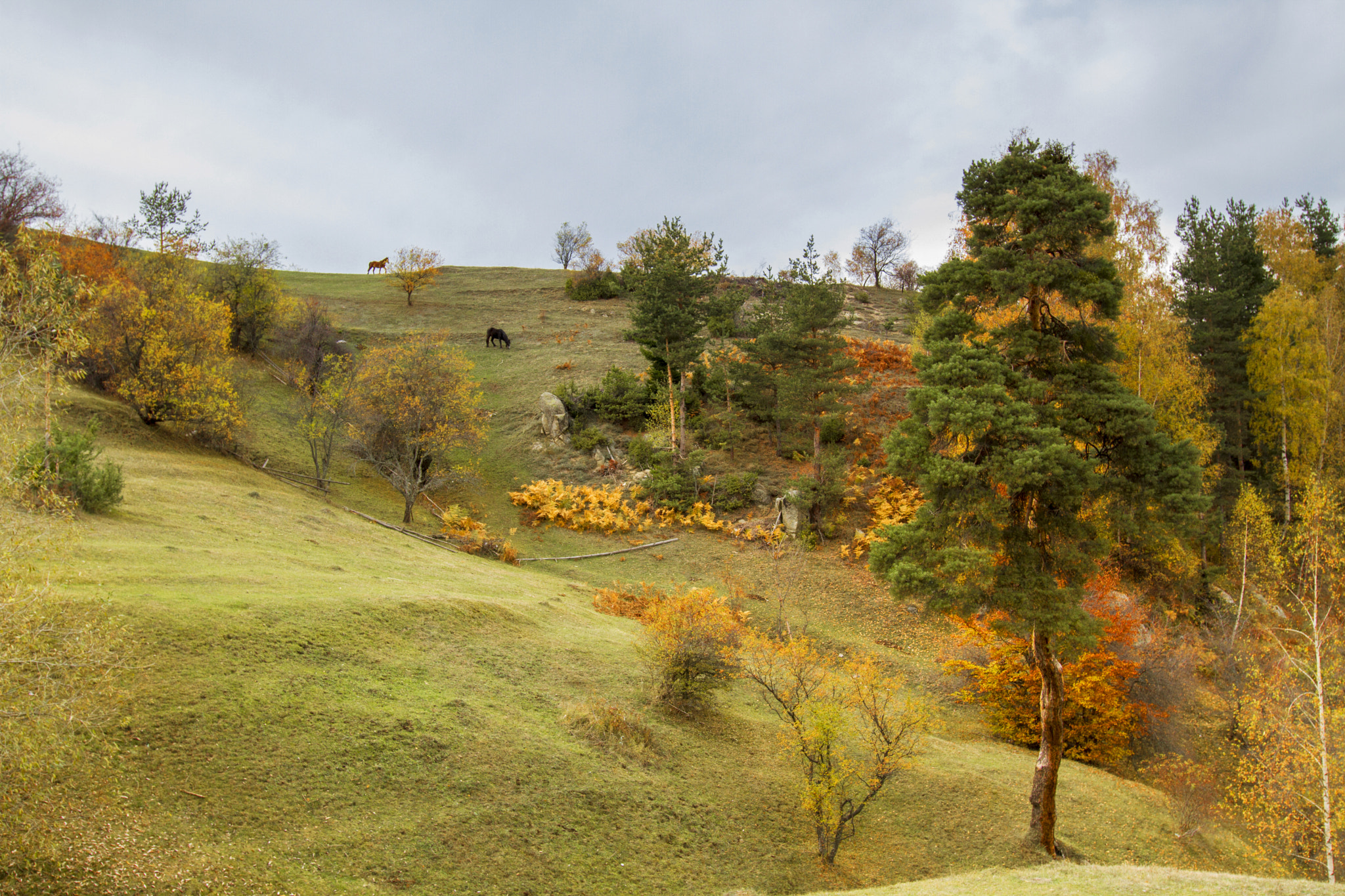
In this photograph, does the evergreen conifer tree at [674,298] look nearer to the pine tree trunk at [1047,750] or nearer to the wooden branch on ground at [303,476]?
the wooden branch on ground at [303,476]

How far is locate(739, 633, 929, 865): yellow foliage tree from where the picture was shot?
41.3 feet

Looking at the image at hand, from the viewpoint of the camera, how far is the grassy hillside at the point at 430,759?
948 cm

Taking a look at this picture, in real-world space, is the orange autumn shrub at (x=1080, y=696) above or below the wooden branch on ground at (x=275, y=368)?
below

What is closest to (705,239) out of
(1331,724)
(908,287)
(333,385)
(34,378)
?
(333,385)

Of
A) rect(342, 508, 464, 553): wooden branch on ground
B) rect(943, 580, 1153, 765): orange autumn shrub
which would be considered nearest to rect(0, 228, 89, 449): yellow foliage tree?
rect(943, 580, 1153, 765): orange autumn shrub

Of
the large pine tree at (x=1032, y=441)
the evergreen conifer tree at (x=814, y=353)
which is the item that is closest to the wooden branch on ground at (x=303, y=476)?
the evergreen conifer tree at (x=814, y=353)

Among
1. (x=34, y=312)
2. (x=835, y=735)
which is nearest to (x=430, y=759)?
(x=835, y=735)

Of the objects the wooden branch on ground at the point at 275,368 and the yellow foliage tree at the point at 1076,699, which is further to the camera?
the wooden branch on ground at the point at 275,368

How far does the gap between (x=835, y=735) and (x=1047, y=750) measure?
4823 millimetres

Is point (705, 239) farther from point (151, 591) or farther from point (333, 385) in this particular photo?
point (151, 591)

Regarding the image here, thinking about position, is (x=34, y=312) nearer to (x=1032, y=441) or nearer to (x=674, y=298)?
(x=1032, y=441)

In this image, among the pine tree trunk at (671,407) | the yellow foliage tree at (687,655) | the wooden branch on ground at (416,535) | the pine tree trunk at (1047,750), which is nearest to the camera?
the pine tree trunk at (1047,750)

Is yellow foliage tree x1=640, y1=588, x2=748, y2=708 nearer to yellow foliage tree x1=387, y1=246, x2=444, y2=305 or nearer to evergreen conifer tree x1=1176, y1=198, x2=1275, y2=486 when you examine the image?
evergreen conifer tree x1=1176, y1=198, x2=1275, y2=486

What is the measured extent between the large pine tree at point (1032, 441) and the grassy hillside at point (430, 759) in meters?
3.93
